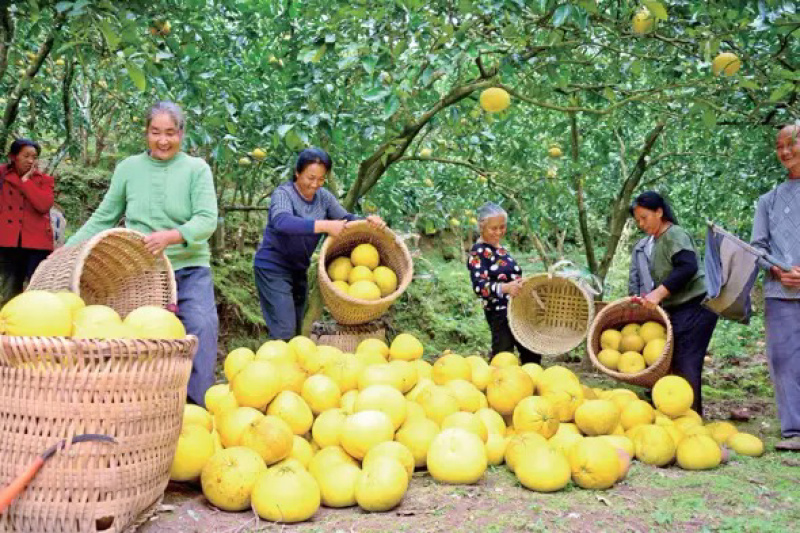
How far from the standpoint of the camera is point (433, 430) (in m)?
2.78

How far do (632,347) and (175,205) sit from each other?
8.67ft

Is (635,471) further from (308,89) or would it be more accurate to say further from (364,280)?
(308,89)

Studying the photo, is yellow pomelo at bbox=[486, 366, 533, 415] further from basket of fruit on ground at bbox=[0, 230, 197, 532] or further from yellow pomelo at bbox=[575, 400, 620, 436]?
basket of fruit on ground at bbox=[0, 230, 197, 532]

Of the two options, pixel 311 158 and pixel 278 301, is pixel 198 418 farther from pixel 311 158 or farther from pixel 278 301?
pixel 311 158

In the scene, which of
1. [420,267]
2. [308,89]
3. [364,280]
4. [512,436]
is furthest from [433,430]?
[420,267]

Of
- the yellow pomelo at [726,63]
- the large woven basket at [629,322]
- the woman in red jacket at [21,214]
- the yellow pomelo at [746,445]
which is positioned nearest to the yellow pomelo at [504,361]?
the large woven basket at [629,322]

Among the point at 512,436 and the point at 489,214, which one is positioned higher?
the point at 489,214

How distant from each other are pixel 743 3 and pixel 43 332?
110 inches

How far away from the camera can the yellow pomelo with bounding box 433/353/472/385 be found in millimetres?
3279

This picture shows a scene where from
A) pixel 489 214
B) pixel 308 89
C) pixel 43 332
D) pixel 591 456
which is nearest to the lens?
pixel 43 332

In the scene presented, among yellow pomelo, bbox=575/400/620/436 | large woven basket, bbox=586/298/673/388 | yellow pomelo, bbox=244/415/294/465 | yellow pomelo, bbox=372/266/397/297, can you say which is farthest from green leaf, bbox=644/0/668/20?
yellow pomelo, bbox=372/266/397/297

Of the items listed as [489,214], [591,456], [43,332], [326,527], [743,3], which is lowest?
[326,527]

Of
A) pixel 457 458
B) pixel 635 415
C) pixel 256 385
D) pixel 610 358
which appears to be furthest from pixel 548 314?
pixel 256 385

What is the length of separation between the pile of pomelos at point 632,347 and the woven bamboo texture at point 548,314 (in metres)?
0.37
